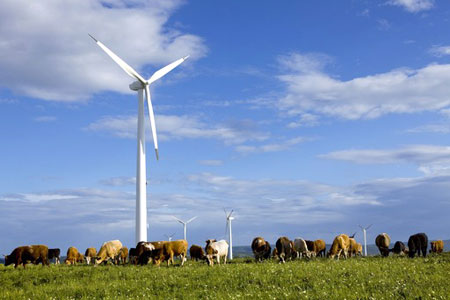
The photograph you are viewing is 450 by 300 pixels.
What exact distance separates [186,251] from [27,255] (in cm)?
1124

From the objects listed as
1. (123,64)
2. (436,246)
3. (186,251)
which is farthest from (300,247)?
(123,64)

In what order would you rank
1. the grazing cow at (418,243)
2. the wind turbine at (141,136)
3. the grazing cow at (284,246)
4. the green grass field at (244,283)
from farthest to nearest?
the wind turbine at (141,136) < the grazing cow at (418,243) < the grazing cow at (284,246) < the green grass field at (244,283)

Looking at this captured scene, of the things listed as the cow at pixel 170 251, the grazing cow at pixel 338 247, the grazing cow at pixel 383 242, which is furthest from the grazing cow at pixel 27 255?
the grazing cow at pixel 383 242

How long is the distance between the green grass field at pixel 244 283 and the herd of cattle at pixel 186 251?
6.50m

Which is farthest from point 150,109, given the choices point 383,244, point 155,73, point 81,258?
point 383,244

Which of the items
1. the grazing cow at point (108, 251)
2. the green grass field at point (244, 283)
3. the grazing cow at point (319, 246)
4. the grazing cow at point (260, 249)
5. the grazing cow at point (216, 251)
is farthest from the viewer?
the grazing cow at point (319, 246)

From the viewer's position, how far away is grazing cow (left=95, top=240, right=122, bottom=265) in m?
34.7

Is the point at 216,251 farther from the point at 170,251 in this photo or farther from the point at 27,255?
the point at 27,255

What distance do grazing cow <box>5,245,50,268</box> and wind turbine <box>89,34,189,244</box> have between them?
9.87 metres

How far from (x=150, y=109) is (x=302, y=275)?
103ft

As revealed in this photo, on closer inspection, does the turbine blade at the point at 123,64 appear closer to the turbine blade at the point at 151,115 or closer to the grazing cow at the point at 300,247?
the turbine blade at the point at 151,115

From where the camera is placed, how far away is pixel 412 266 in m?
23.4

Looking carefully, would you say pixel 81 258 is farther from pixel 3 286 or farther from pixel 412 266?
pixel 412 266

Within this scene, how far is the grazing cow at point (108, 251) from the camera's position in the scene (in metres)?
34.7
